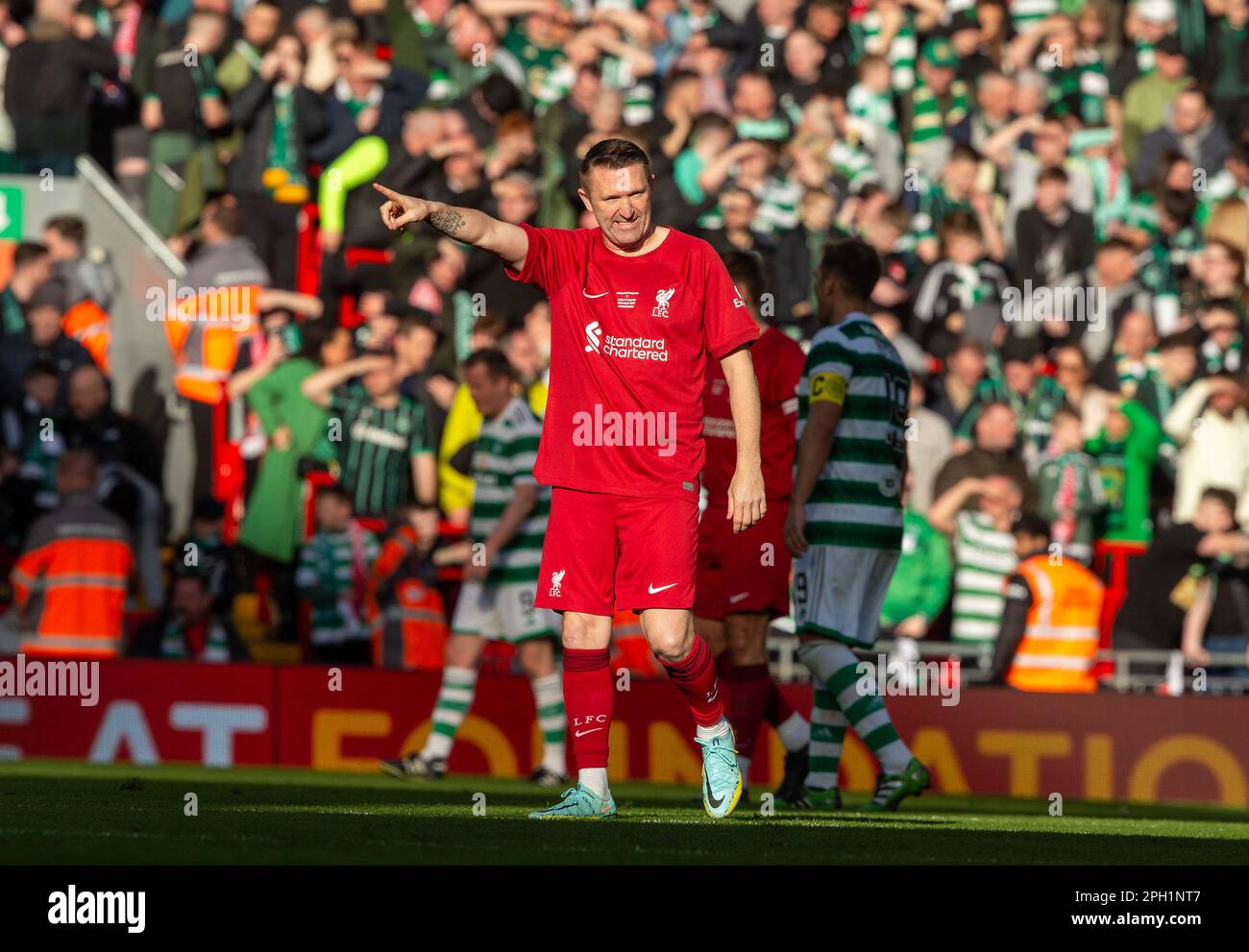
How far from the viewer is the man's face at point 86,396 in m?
15.3

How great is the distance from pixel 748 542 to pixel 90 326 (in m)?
7.94

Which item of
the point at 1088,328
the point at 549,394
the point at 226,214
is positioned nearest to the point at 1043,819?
the point at 549,394

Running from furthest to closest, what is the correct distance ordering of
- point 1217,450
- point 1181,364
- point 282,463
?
point 1181,364 < point 282,463 < point 1217,450

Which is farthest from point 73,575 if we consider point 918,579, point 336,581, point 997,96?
point 997,96

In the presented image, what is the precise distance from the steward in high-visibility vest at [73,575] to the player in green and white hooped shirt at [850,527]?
217 inches

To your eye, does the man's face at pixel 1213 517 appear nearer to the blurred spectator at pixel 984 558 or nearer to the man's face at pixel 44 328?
the blurred spectator at pixel 984 558

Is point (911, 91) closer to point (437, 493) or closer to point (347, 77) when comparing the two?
point (347, 77)

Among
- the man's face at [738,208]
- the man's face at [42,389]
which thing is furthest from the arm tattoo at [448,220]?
the man's face at [738,208]

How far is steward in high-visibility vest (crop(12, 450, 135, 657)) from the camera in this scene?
14.3 meters

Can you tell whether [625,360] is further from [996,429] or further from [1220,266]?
[1220,266]

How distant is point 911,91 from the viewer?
62.0ft

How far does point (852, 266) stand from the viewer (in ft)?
35.0

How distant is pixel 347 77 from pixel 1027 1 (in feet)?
20.2
